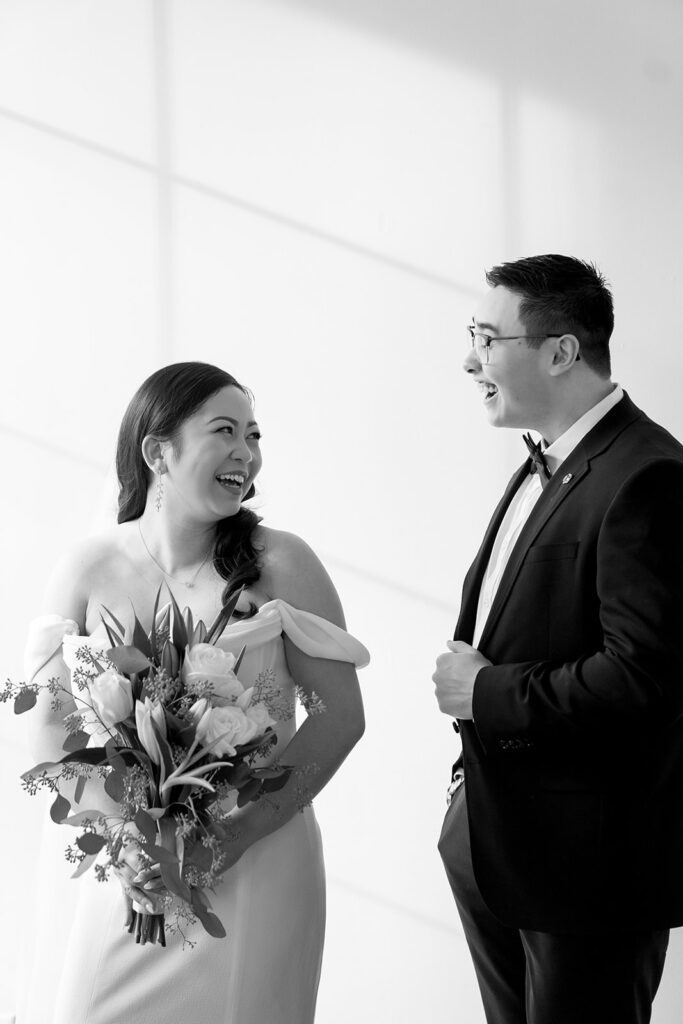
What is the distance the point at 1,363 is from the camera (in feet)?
13.5

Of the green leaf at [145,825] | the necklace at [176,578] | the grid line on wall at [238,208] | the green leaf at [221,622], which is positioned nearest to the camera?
the green leaf at [145,825]

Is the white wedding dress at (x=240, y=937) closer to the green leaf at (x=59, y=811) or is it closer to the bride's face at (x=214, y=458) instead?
the bride's face at (x=214, y=458)

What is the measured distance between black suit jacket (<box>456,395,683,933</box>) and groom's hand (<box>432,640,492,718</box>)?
0.14ft

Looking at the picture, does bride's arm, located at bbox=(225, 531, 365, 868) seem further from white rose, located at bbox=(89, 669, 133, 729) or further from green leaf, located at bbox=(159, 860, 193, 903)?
white rose, located at bbox=(89, 669, 133, 729)

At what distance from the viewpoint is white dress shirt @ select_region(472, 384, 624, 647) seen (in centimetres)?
230

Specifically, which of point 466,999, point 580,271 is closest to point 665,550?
point 580,271

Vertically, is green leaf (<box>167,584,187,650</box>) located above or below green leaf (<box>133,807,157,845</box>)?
above

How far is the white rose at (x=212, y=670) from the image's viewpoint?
6.19 feet

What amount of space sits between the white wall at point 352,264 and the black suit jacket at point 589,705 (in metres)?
1.56

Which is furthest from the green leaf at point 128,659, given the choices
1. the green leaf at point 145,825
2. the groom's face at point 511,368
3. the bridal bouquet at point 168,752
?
the groom's face at point 511,368

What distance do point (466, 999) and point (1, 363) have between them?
2.70 metres

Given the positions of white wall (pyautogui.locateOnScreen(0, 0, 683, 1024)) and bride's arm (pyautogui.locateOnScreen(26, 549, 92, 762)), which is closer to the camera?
bride's arm (pyautogui.locateOnScreen(26, 549, 92, 762))

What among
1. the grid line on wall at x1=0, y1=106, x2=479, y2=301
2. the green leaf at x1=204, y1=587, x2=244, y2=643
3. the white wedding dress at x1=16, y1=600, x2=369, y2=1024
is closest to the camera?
the green leaf at x1=204, y1=587, x2=244, y2=643

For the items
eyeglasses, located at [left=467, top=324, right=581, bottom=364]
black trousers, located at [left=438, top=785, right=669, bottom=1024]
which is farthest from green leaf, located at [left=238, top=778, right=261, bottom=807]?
eyeglasses, located at [left=467, top=324, right=581, bottom=364]
